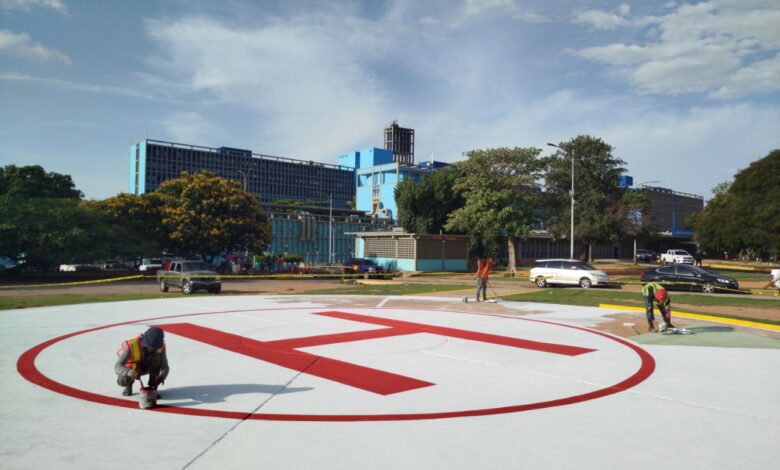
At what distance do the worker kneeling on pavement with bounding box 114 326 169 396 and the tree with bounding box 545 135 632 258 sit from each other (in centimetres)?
4654

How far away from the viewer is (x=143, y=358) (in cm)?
776

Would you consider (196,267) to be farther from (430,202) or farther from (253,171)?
(253,171)

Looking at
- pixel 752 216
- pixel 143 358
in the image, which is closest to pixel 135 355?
pixel 143 358

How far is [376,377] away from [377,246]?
41038 millimetres

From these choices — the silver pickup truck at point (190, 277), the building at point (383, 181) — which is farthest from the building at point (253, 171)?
the silver pickup truck at point (190, 277)

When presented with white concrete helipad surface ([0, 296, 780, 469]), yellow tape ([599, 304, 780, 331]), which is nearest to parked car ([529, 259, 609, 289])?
yellow tape ([599, 304, 780, 331])

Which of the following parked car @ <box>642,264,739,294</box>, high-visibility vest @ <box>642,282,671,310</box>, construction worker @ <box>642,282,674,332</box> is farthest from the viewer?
parked car @ <box>642,264,739,294</box>

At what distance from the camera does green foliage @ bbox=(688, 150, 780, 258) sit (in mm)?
40188

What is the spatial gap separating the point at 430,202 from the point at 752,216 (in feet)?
90.8

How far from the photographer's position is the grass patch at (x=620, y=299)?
73.6ft

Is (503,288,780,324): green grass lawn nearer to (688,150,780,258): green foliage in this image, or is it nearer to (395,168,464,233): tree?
(688,150,780,258): green foliage

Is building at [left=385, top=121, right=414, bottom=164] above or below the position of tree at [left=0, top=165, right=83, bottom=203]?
above

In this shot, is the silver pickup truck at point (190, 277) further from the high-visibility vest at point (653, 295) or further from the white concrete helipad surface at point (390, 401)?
the high-visibility vest at point (653, 295)

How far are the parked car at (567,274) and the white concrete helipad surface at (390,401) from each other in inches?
678
